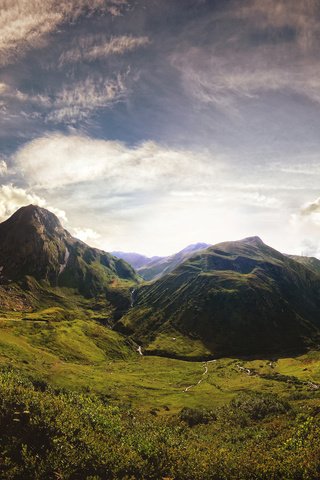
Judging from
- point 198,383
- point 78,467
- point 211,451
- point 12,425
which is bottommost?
point 198,383

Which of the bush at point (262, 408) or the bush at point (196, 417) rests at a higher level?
the bush at point (262, 408)

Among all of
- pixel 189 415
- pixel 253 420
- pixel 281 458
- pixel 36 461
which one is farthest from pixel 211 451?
pixel 189 415

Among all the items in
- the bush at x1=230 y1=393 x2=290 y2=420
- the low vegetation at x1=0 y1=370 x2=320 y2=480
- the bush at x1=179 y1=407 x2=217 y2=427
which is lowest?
the bush at x1=179 y1=407 x2=217 y2=427

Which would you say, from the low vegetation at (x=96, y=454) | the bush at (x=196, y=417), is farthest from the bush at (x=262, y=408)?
the low vegetation at (x=96, y=454)

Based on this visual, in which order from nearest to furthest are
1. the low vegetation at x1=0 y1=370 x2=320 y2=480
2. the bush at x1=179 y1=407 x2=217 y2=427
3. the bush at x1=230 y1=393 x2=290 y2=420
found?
the low vegetation at x1=0 y1=370 x2=320 y2=480, the bush at x1=230 y1=393 x2=290 y2=420, the bush at x1=179 y1=407 x2=217 y2=427

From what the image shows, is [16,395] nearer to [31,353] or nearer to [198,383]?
[31,353]

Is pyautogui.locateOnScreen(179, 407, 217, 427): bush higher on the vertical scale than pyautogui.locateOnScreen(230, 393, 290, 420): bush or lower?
lower

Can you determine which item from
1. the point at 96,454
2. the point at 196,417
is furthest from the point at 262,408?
the point at 96,454

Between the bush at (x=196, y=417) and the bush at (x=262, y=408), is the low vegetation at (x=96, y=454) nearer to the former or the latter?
the bush at (x=262, y=408)

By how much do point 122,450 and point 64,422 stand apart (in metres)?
6.78

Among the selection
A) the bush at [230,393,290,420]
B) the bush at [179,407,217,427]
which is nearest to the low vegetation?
the bush at [230,393,290,420]

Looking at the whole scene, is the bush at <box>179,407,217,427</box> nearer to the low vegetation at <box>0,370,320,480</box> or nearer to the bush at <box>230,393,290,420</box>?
the bush at <box>230,393,290,420</box>

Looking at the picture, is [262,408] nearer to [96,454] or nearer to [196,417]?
[196,417]

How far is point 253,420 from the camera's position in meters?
75.5
